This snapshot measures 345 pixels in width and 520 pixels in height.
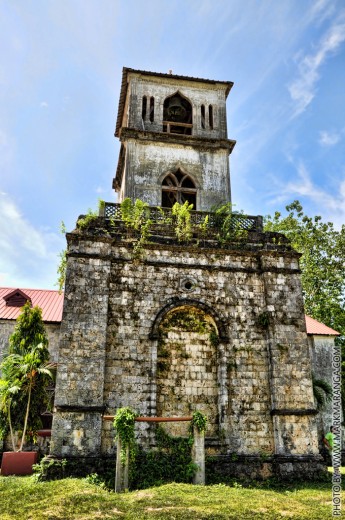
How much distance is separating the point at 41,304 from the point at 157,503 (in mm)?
14402

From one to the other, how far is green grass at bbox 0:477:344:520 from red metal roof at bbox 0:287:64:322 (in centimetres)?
969

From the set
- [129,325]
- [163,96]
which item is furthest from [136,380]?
[163,96]

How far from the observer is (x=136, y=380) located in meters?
12.4

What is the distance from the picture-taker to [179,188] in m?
16.8

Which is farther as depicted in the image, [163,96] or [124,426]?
[163,96]

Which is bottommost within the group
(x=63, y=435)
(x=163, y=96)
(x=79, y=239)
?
(x=63, y=435)

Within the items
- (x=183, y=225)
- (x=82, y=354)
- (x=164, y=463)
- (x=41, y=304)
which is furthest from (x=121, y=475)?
(x=41, y=304)

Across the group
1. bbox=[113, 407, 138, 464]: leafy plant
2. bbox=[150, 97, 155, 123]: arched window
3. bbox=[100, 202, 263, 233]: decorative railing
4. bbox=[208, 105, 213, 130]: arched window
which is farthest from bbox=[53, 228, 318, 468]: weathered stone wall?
bbox=[208, 105, 213, 130]: arched window

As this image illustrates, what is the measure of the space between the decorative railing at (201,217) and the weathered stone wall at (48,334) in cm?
723

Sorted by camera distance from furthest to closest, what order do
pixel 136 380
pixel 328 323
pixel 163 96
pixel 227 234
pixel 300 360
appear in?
pixel 328 323
pixel 163 96
pixel 227 234
pixel 300 360
pixel 136 380

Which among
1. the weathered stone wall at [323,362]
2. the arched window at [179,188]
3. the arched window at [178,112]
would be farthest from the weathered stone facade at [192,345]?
the weathered stone wall at [323,362]

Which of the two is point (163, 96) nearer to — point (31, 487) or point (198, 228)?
point (198, 228)

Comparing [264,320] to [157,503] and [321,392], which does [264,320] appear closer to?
[157,503]

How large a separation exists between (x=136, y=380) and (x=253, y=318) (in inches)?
157
